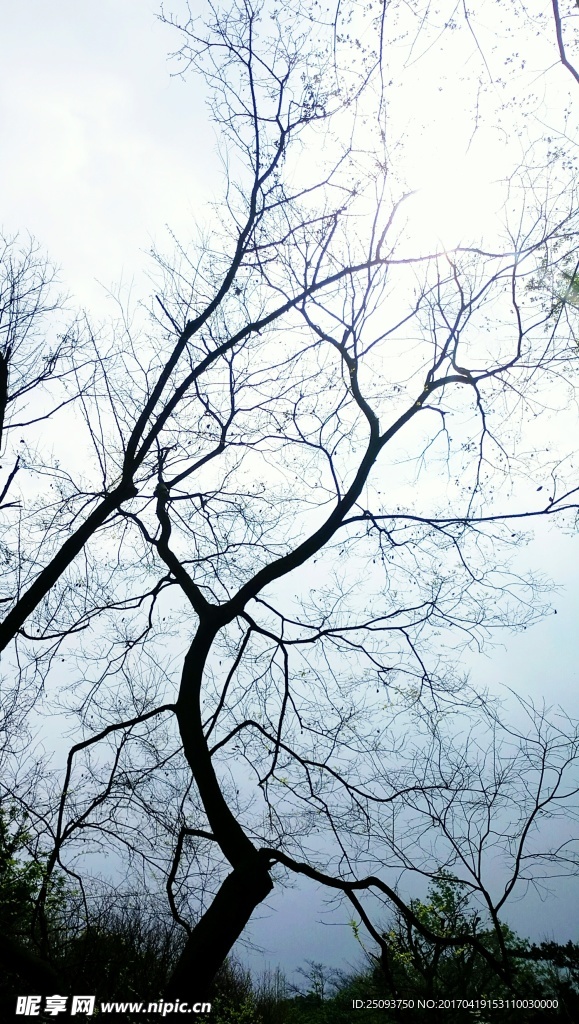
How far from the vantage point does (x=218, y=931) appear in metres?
4.84

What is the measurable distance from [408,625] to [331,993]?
26.1 m

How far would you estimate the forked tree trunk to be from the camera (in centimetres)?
470

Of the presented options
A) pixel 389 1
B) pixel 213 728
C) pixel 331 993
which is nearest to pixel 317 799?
pixel 213 728

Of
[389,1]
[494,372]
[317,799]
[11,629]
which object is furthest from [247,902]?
[389,1]

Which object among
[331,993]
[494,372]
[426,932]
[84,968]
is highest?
[494,372]

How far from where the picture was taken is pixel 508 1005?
19.3 ft

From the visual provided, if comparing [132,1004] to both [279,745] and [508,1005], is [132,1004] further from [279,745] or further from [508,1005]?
[508,1005]

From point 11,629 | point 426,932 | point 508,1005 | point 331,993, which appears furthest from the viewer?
point 331,993

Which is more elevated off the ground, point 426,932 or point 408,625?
point 408,625

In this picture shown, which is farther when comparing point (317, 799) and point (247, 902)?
point (317, 799)

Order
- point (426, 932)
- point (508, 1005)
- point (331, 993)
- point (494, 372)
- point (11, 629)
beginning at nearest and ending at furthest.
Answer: point (426, 932) < point (11, 629) < point (508, 1005) < point (494, 372) < point (331, 993)

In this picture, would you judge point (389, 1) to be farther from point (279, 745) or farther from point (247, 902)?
point (247, 902)

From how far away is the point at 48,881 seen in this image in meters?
5.59

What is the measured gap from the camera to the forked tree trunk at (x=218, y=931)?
4.70m
